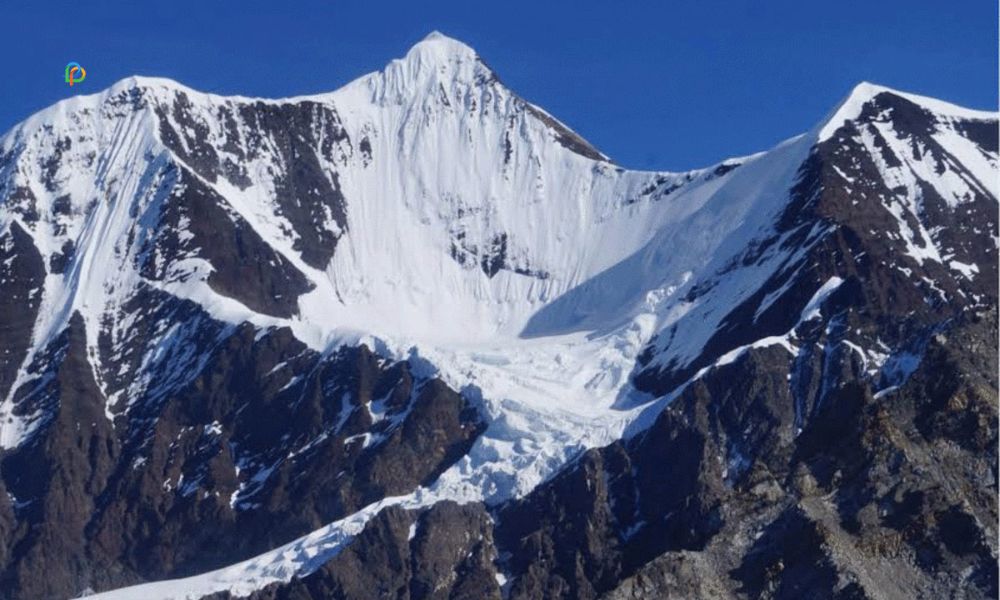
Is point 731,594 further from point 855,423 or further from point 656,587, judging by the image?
point 855,423

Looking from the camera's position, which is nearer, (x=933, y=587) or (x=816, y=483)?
(x=933, y=587)

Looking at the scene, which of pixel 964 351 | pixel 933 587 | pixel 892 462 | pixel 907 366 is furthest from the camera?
pixel 907 366

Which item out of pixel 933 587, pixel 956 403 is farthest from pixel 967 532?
pixel 956 403

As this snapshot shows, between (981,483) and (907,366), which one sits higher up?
(907,366)

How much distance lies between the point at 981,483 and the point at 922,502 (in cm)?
438

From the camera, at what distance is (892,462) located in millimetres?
155500

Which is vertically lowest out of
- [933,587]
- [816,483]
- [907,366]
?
[933,587]

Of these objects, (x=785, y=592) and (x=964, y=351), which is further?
(x=964, y=351)

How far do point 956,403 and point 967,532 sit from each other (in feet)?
47.3

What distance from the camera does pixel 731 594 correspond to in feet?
490

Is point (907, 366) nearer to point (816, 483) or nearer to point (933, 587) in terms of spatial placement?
point (816, 483)

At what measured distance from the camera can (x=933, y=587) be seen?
14588 cm

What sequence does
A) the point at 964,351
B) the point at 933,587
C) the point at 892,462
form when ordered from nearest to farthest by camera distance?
the point at 933,587
the point at 892,462
the point at 964,351

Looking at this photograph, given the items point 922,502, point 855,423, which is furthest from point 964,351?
point 922,502
